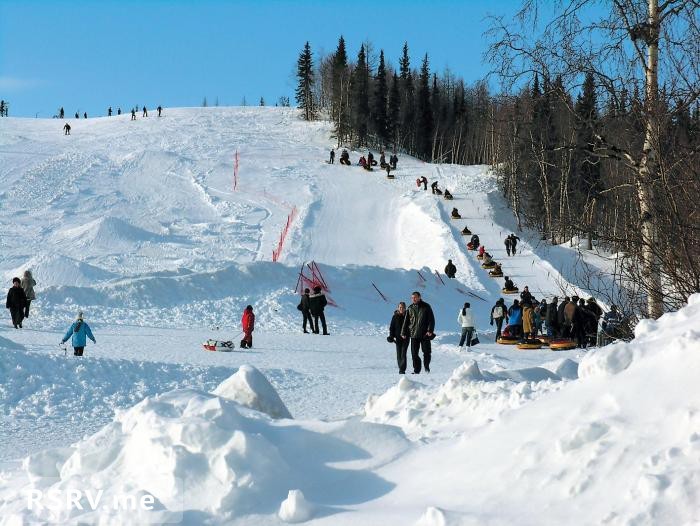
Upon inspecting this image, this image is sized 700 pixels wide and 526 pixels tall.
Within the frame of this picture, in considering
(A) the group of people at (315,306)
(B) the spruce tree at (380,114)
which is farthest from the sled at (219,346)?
(B) the spruce tree at (380,114)

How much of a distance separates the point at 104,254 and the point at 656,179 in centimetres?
2829

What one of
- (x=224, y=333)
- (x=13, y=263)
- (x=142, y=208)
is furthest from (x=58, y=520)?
(x=142, y=208)

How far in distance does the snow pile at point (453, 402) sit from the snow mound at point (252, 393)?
909mm

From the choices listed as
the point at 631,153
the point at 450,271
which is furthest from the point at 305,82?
the point at 631,153

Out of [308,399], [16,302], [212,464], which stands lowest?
[308,399]

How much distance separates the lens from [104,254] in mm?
32844

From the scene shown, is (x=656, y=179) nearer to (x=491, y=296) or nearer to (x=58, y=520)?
(x=58, y=520)

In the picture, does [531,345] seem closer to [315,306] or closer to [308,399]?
[315,306]

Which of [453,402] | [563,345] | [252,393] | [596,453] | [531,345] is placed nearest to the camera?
[596,453]

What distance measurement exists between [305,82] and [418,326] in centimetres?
7533

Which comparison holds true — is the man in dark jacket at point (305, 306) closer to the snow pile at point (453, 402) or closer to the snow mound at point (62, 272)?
the snow mound at point (62, 272)

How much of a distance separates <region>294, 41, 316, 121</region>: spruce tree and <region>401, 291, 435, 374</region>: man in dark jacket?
72105mm

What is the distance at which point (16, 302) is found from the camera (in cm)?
1927

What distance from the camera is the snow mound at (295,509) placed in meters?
5.13
